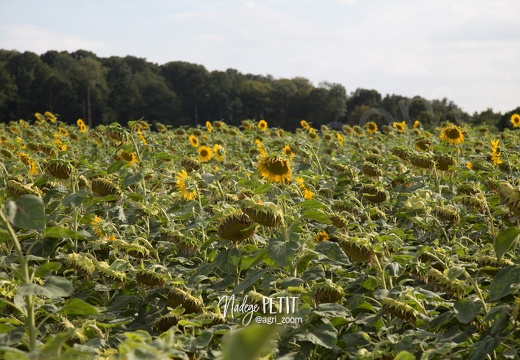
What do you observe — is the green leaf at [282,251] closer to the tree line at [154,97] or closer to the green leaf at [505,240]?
the green leaf at [505,240]

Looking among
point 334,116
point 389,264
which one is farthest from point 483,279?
point 334,116

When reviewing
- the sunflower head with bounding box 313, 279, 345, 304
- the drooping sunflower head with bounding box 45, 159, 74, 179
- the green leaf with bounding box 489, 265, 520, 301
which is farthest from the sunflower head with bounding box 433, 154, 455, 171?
the green leaf with bounding box 489, 265, 520, 301

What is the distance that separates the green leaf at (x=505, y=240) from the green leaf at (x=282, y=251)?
741 mm

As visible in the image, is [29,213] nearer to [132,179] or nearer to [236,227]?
[236,227]

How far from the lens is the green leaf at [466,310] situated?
2062 millimetres

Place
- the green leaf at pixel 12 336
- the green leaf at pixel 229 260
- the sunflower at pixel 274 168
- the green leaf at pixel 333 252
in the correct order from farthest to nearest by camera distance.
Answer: the sunflower at pixel 274 168 < the green leaf at pixel 229 260 < the green leaf at pixel 333 252 < the green leaf at pixel 12 336

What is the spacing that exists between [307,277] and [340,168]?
2823 millimetres

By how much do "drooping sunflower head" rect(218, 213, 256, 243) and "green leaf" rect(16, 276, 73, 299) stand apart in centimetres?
100

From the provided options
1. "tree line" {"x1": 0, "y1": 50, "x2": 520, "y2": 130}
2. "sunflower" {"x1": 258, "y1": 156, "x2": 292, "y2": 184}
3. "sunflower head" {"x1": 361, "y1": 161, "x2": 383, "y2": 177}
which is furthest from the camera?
"tree line" {"x1": 0, "y1": 50, "x2": 520, "y2": 130}

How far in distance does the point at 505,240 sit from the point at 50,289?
1209mm

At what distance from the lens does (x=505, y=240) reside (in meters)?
1.87

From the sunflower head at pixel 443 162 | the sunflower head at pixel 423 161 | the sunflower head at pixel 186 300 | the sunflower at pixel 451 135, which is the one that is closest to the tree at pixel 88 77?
the sunflower at pixel 451 135

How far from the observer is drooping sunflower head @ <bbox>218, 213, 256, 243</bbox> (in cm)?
258

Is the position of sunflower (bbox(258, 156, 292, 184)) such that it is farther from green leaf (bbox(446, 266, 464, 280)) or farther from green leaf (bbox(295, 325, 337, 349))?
green leaf (bbox(446, 266, 464, 280))
